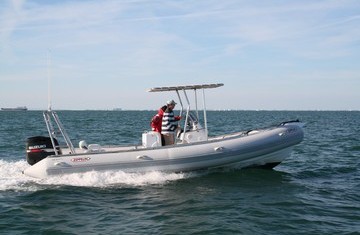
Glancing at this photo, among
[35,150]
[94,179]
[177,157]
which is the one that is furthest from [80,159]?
[177,157]

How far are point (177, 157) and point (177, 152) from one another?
0.12 meters

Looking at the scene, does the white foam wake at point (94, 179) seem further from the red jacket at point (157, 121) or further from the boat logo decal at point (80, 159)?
the red jacket at point (157, 121)

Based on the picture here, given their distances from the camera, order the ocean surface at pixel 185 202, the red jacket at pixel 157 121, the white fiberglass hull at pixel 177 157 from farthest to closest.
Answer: the red jacket at pixel 157 121
the white fiberglass hull at pixel 177 157
the ocean surface at pixel 185 202

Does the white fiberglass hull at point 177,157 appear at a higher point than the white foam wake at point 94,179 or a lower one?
higher

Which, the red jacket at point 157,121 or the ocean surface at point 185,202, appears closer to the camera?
the ocean surface at point 185,202

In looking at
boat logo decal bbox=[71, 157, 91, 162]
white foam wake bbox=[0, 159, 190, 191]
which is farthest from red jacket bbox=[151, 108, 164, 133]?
boat logo decal bbox=[71, 157, 91, 162]

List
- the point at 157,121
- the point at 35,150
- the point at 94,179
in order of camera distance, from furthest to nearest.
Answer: the point at 157,121
the point at 35,150
the point at 94,179

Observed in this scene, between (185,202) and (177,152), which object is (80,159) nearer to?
(177,152)

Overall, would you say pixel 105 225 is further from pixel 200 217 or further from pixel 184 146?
pixel 184 146

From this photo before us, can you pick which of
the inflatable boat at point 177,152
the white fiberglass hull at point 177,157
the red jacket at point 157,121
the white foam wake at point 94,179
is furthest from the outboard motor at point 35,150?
the red jacket at point 157,121

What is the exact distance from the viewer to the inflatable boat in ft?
32.3

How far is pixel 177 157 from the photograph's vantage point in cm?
1000

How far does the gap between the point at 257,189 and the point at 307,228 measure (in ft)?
8.69

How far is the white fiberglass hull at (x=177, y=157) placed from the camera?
9.80 meters
